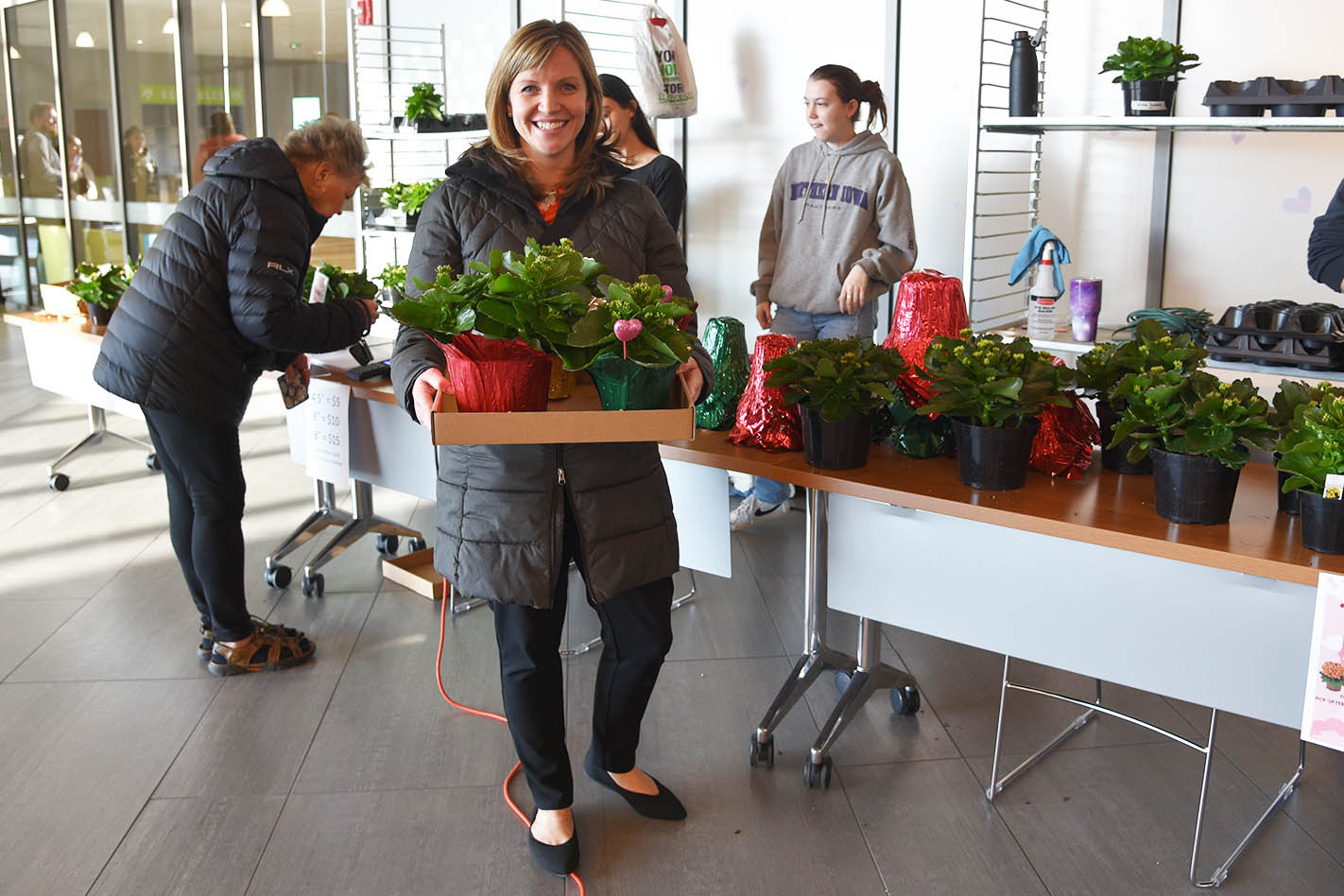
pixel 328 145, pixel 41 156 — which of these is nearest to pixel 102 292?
pixel 328 145

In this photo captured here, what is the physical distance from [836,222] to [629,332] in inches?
90.4

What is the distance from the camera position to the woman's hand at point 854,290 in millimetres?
3637

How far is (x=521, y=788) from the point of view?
7.93ft

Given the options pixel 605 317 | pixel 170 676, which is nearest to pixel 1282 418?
pixel 605 317

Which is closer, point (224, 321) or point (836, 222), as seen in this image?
point (224, 321)

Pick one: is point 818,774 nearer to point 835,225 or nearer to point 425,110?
point 835,225

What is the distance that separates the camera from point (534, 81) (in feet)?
6.20

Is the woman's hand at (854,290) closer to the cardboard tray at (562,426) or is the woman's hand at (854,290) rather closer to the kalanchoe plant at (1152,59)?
the kalanchoe plant at (1152,59)

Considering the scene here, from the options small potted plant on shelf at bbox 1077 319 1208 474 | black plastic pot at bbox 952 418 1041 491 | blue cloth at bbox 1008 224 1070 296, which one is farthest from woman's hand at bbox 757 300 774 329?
black plastic pot at bbox 952 418 1041 491

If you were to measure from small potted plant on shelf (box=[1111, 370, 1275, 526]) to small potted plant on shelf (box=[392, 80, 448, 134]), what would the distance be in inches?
153

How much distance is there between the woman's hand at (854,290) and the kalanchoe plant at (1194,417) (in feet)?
5.79

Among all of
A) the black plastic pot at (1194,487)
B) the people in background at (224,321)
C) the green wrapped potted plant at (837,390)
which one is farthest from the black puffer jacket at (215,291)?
the black plastic pot at (1194,487)

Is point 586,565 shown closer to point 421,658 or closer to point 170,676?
point 421,658

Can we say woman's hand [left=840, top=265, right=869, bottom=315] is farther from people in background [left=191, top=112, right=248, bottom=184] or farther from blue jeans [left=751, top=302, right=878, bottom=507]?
people in background [left=191, top=112, right=248, bottom=184]
